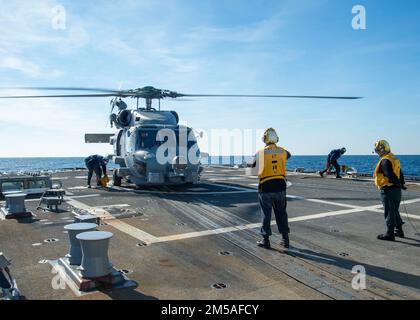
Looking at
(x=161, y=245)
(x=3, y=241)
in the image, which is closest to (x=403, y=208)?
(x=161, y=245)

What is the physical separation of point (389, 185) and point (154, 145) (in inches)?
379

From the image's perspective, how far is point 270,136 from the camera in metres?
6.39

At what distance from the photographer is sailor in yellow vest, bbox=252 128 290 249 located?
6.17 meters

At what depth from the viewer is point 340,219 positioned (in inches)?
337

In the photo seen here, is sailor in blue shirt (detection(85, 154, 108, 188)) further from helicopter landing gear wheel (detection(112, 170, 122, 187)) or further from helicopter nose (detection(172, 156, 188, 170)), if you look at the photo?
helicopter nose (detection(172, 156, 188, 170))

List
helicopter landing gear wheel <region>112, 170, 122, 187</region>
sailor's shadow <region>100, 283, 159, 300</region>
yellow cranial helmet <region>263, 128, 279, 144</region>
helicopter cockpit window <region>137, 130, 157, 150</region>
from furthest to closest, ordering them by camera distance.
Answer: helicopter landing gear wheel <region>112, 170, 122, 187</region>, helicopter cockpit window <region>137, 130, 157, 150</region>, yellow cranial helmet <region>263, 128, 279, 144</region>, sailor's shadow <region>100, 283, 159, 300</region>

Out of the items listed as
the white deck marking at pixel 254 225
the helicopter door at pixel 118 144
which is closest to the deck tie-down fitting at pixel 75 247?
the white deck marking at pixel 254 225

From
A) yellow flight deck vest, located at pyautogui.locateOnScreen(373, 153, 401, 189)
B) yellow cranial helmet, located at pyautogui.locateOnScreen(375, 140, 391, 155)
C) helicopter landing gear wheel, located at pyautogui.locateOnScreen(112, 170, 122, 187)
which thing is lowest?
helicopter landing gear wheel, located at pyautogui.locateOnScreen(112, 170, 122, 187)

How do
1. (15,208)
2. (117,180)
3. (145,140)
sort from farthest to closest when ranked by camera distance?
(117,180) → (145,140) → (15,208)

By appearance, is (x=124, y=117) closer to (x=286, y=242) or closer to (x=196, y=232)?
(x=196, y=232)

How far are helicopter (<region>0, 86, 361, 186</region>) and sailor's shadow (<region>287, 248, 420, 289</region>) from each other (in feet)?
26.2

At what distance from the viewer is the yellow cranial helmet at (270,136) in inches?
251

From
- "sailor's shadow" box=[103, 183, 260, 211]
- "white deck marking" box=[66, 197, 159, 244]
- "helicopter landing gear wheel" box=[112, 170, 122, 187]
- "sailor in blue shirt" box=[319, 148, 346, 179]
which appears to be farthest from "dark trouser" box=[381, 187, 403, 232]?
"sailor in blue shirt" box=[319, 148, 346, 179]

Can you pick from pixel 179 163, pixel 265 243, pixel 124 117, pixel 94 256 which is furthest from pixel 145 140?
pixel 94 256
